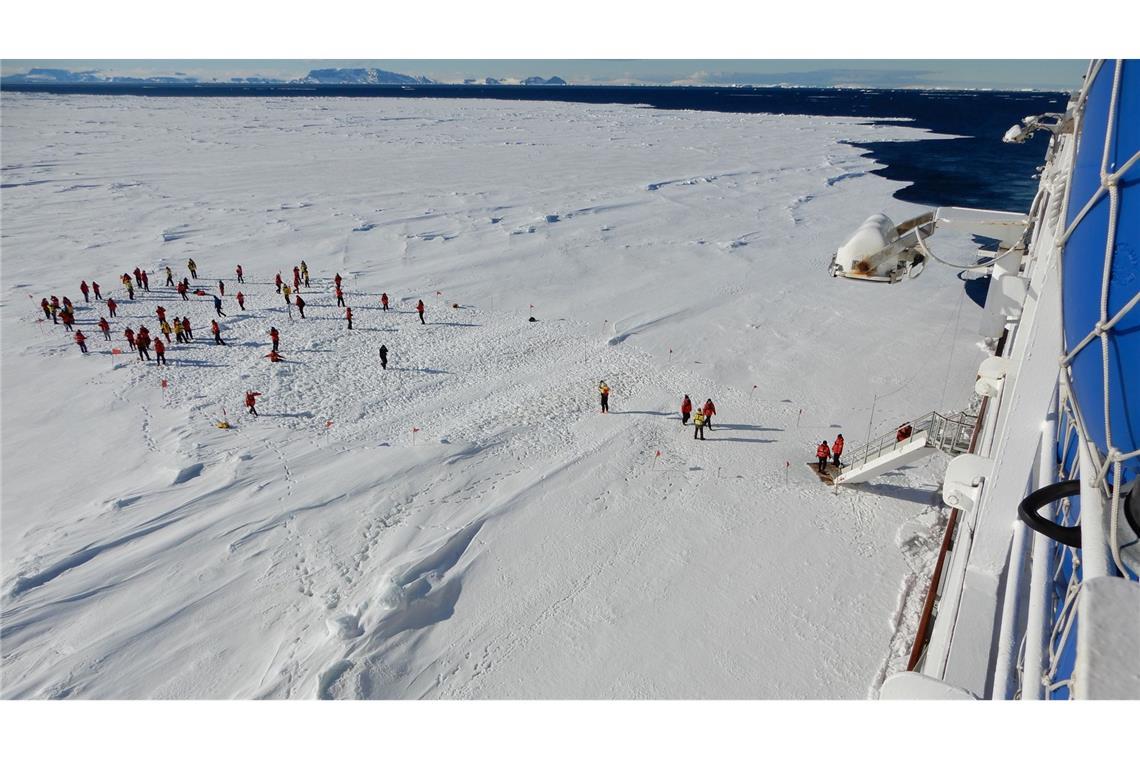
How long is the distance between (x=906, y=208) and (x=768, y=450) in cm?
2886

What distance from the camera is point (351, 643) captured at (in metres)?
8.76

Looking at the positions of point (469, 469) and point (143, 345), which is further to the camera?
point (143, 345)

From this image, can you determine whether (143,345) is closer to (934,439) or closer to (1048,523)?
(934,439)

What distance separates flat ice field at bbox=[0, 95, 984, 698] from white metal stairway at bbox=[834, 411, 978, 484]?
59 centimetres

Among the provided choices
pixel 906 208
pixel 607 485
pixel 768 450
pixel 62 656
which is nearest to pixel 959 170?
pixel 906 208

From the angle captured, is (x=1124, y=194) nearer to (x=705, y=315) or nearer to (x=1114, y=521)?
(x=1114, y=521)

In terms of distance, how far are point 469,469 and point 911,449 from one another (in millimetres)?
8636

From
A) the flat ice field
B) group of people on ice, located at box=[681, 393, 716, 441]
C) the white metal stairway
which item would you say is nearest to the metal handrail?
the white metal stairway

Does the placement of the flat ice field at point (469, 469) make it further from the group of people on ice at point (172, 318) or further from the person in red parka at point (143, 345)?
the person in red parka at point (143, 345)

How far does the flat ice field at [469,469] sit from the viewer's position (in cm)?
881

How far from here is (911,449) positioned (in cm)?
1141

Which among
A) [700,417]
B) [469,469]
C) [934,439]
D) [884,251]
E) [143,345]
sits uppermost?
[884,251]

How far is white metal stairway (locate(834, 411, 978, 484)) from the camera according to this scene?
11001 mm

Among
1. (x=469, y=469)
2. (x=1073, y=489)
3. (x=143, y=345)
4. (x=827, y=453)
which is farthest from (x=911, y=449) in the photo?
(x=143, y=345)
